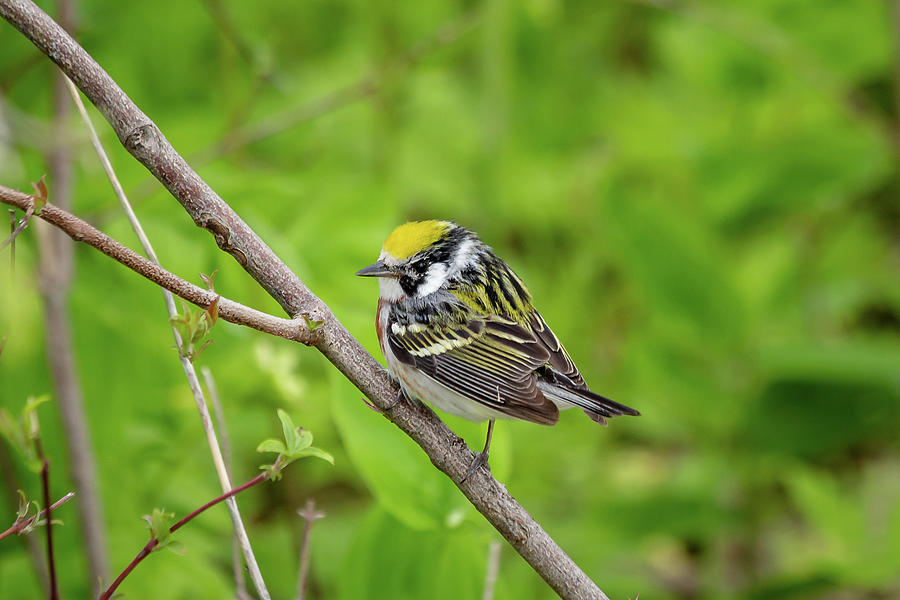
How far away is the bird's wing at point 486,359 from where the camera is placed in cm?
198

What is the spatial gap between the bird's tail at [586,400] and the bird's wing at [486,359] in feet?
0.20

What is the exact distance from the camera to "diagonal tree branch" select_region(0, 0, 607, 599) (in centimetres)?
137

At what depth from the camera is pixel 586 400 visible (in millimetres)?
2100

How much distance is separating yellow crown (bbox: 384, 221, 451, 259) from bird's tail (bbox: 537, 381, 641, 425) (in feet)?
1.53

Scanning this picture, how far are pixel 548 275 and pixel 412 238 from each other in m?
2.09

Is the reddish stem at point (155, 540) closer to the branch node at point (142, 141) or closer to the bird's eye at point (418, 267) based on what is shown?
the branch node at point (142, 141)

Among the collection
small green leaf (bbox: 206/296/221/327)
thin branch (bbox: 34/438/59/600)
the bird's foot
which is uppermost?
the bird's foot

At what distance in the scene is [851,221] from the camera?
183 inches

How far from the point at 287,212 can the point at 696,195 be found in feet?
6.06

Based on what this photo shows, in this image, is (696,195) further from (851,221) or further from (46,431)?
(46,431)

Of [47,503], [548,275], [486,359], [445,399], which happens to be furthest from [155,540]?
[548,275]

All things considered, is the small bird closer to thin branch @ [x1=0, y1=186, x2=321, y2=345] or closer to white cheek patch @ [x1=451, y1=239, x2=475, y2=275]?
white cheek patch @ [x1=451, y1=239, x2=475, y2=275]

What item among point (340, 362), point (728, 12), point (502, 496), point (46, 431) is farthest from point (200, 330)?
point (728, 12)

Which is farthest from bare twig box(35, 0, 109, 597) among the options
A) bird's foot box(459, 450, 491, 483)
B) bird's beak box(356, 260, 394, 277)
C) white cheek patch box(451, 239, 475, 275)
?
bird's foot box(459, 450, 491, 483)
